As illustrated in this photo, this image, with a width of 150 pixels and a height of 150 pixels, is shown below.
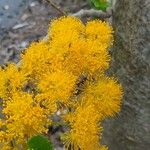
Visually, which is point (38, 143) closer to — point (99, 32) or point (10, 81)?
point (10, 81)

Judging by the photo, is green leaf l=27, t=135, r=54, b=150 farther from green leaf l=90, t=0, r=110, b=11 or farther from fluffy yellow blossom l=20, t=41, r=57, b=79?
green leaf l=90, t=0, r=110, b=11

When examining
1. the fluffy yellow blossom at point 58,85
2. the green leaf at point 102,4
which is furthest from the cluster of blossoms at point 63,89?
the green leaf at point 102,4

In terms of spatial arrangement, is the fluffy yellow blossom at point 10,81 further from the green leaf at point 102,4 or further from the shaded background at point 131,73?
the green leaf at point 102,4

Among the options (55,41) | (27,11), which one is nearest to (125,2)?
(55,41)

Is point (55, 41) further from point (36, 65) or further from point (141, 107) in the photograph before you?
point (141, 107)

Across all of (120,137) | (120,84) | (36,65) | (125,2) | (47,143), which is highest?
(125,2)

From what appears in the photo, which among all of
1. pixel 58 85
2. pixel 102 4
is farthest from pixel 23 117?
pixel 102 4
